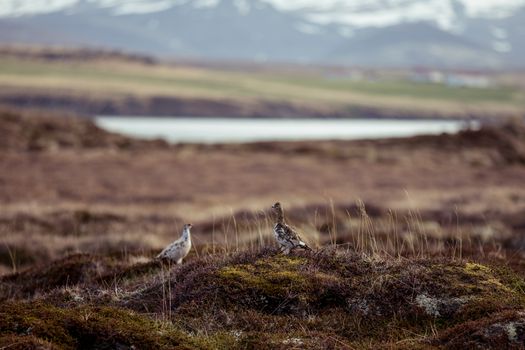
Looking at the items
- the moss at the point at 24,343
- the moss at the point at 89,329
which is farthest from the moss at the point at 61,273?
the moss at the point at 24,343

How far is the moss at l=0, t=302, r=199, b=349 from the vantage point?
842 centimetres

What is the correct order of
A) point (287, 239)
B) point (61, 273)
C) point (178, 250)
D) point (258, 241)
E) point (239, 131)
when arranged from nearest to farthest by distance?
point (287, 239) < point (178, 250) < point (61, 273) < point (258, 241) < point (239, 131)

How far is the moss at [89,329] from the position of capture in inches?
332

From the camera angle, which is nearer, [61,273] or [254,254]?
[254,254]

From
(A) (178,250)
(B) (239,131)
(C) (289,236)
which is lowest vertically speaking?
(B) (239,131)

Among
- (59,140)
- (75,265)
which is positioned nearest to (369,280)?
(75,265)

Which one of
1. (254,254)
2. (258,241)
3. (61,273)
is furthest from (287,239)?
(258,241)

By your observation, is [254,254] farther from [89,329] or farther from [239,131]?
[239,131]

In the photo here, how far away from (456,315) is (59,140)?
6816cm

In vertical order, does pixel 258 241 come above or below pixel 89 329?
below

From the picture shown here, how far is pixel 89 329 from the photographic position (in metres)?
8.59

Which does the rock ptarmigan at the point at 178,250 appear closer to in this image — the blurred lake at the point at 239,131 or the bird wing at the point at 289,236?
the bird wing at the point at 289,236

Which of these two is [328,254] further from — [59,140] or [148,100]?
[148,100]

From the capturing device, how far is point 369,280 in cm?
1012
